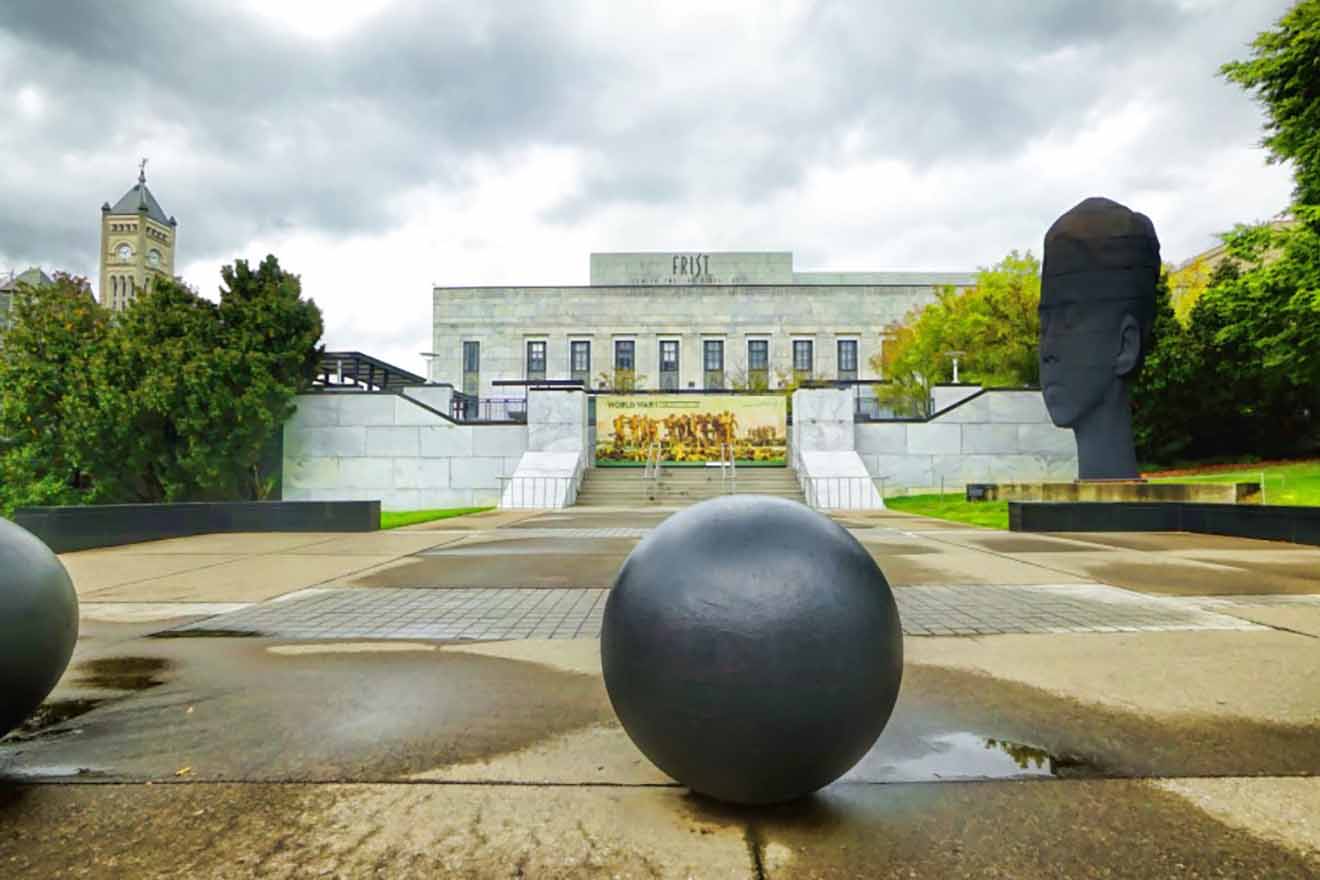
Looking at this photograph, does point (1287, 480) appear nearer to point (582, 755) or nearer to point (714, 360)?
point (582, 755)

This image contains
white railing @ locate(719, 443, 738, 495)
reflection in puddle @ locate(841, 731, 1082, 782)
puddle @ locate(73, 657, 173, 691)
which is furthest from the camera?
white railing @ locate(719, 443, 738, 495)

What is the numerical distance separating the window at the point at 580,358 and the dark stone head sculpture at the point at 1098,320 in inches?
1690

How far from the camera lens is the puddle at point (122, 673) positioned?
4610 millimetres

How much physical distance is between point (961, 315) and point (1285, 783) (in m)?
37.8

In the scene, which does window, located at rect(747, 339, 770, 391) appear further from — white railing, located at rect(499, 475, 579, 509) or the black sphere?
the black sphere

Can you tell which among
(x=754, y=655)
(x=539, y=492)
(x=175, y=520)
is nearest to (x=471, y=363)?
(x=539, y=492)

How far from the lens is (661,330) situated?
5856cm

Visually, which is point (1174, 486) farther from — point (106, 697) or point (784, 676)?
point (106, 697)

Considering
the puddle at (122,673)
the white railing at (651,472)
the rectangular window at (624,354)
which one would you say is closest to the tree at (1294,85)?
the white railing at (651,472)

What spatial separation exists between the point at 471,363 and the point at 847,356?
28.5 metres

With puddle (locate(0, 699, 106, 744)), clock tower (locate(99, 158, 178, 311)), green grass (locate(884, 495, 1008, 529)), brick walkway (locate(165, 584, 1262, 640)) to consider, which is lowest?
green grass (locate(884, 495, 1008, 529))

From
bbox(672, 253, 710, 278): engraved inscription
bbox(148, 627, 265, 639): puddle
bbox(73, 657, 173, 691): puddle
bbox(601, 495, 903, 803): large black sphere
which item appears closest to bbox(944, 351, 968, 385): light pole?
bbox(672, 253, 710, 278): engraved inscription

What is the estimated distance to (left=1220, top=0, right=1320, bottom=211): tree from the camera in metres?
21.2

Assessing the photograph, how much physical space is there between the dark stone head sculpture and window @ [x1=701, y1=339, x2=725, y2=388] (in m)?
39.9
